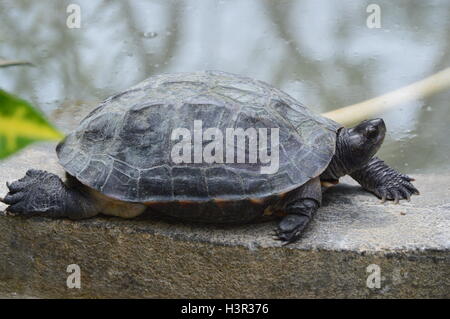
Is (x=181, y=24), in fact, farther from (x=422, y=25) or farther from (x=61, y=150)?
(x=61, y=150)

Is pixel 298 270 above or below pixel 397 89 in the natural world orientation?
below

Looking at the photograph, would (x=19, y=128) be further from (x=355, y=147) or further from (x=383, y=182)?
(x=383, y=182)

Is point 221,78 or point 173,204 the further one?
point 221,78

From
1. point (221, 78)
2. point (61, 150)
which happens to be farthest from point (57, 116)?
point (221, 78)

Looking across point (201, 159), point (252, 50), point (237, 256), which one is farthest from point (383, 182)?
point (252, 50)

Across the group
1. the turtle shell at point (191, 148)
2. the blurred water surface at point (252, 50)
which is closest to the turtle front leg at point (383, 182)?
the turtle shell at point (191, 148)

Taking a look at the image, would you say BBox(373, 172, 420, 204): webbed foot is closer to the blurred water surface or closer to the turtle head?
the turtle head
